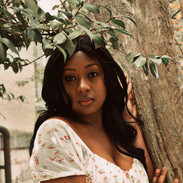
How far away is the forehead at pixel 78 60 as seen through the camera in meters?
1.55

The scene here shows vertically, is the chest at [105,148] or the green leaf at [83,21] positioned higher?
the green leaf at [83,21]

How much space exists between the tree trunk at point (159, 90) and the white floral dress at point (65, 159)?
0.28 meters

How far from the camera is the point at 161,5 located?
1.77 metres

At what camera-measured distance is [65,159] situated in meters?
1.38

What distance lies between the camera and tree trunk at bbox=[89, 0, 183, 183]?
172cm

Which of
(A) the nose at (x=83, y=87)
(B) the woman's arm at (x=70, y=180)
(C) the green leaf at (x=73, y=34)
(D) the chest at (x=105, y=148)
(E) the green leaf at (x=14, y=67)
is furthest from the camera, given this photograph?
(E) the green leaf at (x=14, y=67)

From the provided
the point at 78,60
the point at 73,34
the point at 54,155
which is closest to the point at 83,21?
the point at 73,34

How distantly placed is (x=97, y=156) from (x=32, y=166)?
361mm

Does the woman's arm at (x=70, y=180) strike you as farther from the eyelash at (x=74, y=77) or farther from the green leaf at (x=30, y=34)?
the green leaf at (x=30, y=34)

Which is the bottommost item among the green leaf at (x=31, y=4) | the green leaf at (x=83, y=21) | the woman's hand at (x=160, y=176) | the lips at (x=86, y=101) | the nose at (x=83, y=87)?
the woman's hand at (x=160, y=176)

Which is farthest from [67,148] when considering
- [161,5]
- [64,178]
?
[161,5]

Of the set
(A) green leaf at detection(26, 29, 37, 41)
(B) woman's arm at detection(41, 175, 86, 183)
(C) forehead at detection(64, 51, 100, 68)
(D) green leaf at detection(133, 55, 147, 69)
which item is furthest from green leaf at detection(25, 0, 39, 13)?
(B) woman's arm at detection(41, 175, 86, 183)

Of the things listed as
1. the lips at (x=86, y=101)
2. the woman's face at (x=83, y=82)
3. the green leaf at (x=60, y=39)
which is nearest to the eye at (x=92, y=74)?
the woman's face at (x=83, y=82)

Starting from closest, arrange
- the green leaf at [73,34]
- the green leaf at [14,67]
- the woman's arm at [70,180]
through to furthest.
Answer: the green leaf at [73,34], the woman's arm at [70,180], the green leaf at [14,67]
